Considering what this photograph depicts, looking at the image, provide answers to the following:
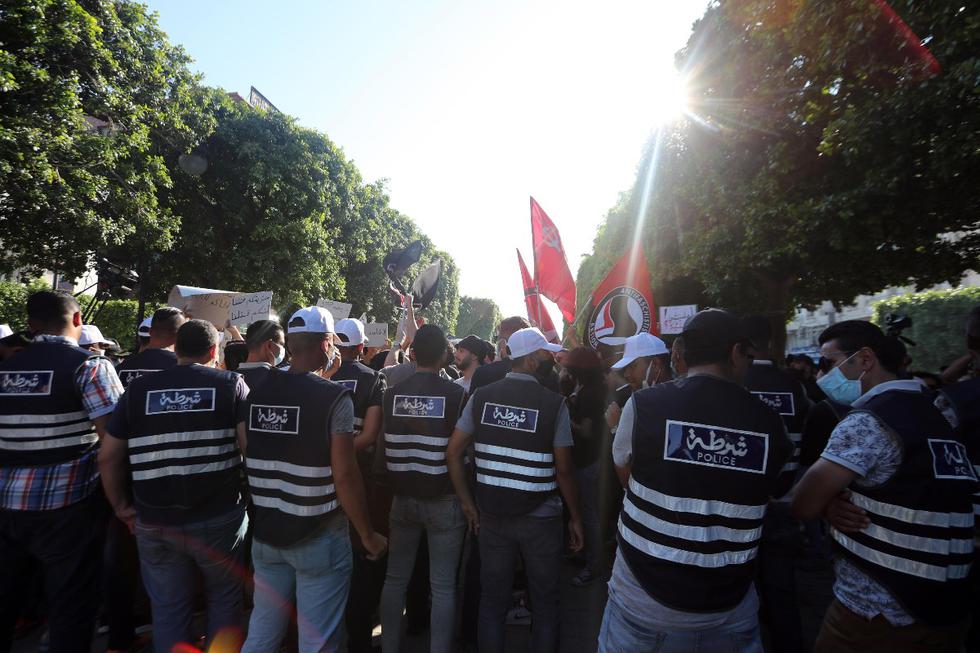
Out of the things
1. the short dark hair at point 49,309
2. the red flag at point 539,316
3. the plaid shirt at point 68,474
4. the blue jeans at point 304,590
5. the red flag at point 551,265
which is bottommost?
the blue jeans at point 304,590

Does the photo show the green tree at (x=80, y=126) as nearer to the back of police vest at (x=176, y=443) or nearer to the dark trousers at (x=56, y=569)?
the dark trousers at (x=56, y=569)

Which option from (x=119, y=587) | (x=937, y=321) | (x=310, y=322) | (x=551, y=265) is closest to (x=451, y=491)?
(x=310, y=322)

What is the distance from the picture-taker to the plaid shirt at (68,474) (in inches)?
121

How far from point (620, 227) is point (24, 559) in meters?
Answer: 21.3

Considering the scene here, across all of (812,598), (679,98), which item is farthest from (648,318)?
(679,98)

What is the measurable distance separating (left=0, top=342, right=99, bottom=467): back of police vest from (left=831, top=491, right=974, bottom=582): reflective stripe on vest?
4156mm

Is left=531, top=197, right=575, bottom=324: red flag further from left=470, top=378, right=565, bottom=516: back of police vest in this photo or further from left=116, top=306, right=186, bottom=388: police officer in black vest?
left=116, top=306, right=186, bottom=388: police officer in black vest

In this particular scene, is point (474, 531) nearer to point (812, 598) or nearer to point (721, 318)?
point (721, 318)

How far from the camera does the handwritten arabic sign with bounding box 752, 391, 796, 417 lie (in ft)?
12.7

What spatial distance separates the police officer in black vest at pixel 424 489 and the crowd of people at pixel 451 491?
1 cm

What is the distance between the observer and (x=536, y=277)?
284 inches

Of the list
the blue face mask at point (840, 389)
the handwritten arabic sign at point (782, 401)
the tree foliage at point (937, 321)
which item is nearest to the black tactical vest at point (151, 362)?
the handwritten arabic sign at point (782, 401)

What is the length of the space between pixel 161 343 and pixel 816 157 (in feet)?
39.6

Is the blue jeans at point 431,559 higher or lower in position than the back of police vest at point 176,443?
Answer: lower
